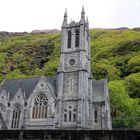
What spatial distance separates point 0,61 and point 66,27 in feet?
258

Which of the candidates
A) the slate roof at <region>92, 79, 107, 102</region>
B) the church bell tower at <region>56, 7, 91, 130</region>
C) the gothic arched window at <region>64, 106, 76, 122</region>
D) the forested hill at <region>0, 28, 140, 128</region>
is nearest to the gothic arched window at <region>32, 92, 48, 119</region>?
the church bell tower at <region>56, 7, 91, 130</region>

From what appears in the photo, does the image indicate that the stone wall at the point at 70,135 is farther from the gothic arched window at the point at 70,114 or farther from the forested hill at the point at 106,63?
the forested hill at the point at 106,63

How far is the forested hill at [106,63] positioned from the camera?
6775cm

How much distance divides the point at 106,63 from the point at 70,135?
313ft

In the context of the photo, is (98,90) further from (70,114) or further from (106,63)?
(106,63)

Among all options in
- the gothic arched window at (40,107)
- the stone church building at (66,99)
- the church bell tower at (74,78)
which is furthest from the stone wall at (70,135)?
the gothic arched window at (40,107)

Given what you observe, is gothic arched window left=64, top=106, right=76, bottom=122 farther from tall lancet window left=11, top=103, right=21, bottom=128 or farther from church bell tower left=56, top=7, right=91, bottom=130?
tall lancet window left=11, top=103, right=21, bottom=128

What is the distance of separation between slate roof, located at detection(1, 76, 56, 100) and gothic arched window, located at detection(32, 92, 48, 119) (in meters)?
3.51

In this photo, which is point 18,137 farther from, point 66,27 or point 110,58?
point 110,58

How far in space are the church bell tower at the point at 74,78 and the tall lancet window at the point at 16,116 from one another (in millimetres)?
8716

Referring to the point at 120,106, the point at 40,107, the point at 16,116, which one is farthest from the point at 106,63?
the point at 16,116

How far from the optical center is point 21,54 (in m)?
145

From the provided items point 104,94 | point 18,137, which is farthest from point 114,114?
point 18,137

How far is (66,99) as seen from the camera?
5609cm
